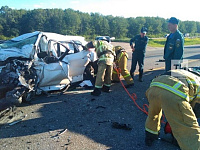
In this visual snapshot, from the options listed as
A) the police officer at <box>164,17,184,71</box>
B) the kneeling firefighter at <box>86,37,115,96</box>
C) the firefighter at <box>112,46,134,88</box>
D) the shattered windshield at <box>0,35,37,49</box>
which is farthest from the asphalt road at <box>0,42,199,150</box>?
the shattered windshield at <box>0,35,37,49</box>

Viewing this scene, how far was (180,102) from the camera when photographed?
234 cm

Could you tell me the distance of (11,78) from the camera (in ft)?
15.1

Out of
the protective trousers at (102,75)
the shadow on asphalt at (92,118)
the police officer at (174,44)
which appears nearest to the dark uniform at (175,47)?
the police officer at (174,44)

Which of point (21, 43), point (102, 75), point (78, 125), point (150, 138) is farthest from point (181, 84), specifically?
point (21, 43)

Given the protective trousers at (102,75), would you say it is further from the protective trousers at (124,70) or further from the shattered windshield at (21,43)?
the shattered windshield at (21,43)

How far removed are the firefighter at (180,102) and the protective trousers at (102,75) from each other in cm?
277

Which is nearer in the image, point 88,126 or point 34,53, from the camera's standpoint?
point 88,126

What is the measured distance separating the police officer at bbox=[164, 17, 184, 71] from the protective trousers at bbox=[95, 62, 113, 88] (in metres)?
1.61

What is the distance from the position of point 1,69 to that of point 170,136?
3.89 meters

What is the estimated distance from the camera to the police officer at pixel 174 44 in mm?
4770

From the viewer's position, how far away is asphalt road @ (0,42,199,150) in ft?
10.6

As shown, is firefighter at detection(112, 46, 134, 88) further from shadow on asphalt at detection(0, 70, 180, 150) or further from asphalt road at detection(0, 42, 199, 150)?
asphalt road at detection(0, 42, 199, 150)

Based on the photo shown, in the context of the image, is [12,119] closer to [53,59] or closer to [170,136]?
[53,59]

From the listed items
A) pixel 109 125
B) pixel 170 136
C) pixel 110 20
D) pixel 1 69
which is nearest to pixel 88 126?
pixel 109 125
